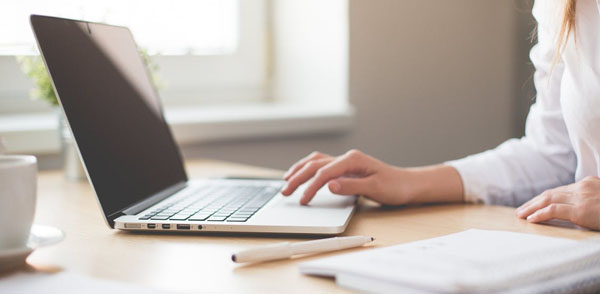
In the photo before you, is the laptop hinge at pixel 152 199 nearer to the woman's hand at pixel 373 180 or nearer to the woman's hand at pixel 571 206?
the woman's hand at pixel 373 180

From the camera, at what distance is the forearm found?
94cm

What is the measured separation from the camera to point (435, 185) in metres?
0.95

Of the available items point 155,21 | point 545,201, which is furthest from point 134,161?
point 155,21

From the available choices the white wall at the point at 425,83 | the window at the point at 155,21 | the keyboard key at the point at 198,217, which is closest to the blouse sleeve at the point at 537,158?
the keyboard key at the point at 198,217

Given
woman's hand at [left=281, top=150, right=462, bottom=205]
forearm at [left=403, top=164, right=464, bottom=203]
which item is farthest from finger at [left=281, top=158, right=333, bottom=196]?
forearm at [left=403, top=164, right=464, bottom=203]

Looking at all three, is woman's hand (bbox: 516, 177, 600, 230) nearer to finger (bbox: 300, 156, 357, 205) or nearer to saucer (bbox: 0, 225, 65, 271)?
finger (bbox: 300, 156, 357, 205)

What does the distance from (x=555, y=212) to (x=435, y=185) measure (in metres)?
0.20

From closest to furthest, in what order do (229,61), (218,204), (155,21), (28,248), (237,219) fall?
1. (28,248)
2. (237,219)
3. (218,204)
4. (155,21)
5. (229,61)

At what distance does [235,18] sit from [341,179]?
102 centimetres

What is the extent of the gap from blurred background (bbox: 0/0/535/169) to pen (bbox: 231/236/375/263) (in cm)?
85

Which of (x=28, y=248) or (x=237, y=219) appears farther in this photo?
(x=237, y=219)

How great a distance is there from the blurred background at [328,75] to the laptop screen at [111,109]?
1.34 ft

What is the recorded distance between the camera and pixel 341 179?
35.2 inches

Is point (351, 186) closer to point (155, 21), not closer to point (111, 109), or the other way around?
point (111, 109)
